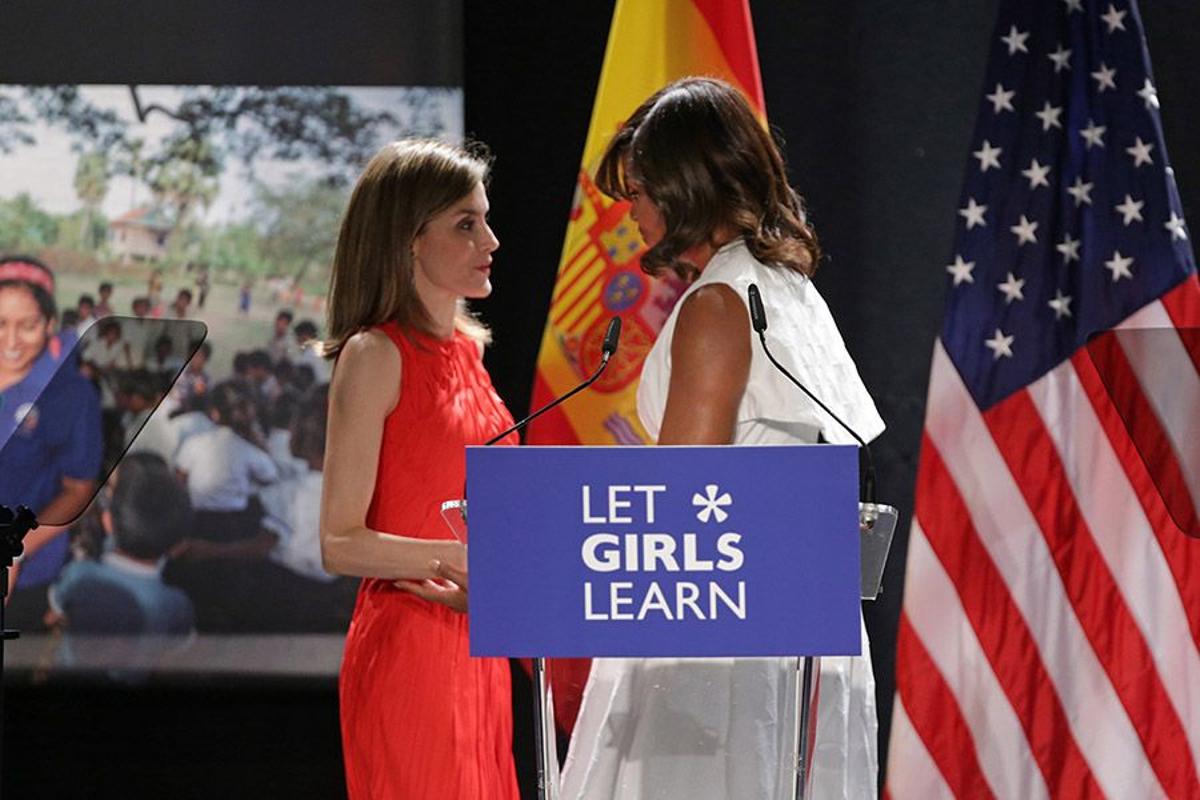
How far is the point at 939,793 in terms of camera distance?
374cm

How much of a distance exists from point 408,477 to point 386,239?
0.40m

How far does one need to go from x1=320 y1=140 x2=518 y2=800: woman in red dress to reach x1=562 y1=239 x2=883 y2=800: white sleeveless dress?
527 mm

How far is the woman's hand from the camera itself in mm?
2264

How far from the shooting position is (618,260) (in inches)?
147

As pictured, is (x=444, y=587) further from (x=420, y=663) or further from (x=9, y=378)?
(x=9, y=378)

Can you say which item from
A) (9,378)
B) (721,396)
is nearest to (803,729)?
(721,396)

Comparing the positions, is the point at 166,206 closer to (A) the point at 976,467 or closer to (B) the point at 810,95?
(B) the point at 810,95

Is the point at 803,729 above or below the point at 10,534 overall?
below

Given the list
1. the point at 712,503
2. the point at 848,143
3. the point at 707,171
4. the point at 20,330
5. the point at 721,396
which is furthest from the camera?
the point at 20,330

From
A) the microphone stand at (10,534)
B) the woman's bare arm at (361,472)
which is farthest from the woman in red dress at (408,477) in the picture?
the microphone stand at (10,534)

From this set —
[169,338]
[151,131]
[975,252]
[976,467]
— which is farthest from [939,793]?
[151,131]

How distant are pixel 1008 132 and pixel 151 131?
2.46 metres

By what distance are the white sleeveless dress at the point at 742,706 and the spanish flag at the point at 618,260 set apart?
1819 millimetres

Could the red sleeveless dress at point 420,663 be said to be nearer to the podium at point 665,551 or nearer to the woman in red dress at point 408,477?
the woman in red dress at point 408,477
